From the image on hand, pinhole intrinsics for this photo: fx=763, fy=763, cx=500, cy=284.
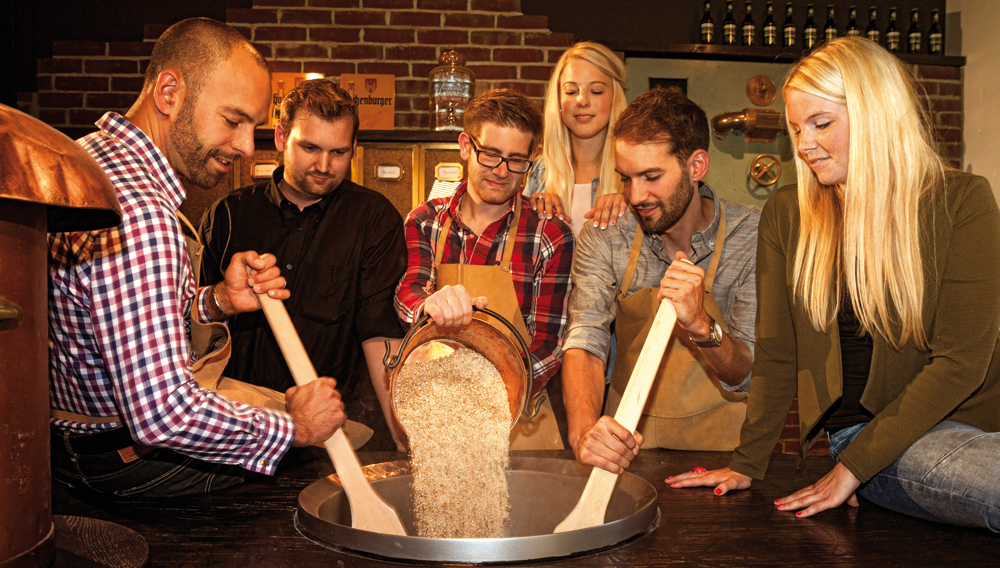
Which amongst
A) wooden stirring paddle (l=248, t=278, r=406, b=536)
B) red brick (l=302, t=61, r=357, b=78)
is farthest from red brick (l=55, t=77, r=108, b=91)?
wooden stirring paddle (l=248, t=278, r=406, b=536)

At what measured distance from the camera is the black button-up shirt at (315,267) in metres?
2.18

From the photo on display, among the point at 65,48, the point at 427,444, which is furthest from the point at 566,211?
the point at 65,48

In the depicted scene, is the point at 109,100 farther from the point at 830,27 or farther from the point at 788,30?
the point at 830,27

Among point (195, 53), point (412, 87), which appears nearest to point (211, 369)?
point (195, 53)

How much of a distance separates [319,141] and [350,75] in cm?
158

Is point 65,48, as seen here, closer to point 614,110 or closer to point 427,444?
point 614,110

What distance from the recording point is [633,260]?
6.48ft

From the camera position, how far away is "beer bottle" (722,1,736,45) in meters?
3.93

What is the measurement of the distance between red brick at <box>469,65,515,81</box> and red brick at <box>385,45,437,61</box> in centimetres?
21

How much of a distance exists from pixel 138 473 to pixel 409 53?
9.05ft

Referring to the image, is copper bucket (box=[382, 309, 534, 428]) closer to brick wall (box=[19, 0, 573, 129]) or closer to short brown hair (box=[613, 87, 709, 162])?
short brown hair (box=[613, 87, 709, 162])

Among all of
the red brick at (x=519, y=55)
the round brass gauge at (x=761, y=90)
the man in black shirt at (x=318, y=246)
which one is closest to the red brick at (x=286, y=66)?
the red brick at (x=519, y=55)

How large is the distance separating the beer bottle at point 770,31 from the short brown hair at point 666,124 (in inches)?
91.9

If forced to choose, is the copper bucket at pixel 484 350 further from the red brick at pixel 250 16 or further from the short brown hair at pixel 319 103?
the red brick at pixel 250 16
